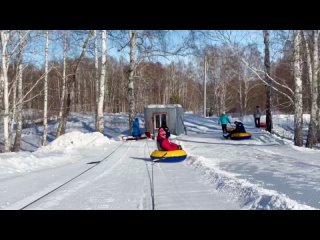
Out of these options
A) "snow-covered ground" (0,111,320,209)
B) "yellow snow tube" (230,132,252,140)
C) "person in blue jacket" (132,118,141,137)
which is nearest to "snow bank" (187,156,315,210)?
"snow-covered ground" (0,111,320,209)

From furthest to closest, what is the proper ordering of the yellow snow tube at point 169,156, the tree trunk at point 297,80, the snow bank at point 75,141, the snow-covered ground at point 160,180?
the snow bank at point 75,141 < the tree trunk at point 297,80 < the yellow snow tube at point 169,156 < the snow-covered ground at point 160,180

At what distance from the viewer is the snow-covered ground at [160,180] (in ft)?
18.6

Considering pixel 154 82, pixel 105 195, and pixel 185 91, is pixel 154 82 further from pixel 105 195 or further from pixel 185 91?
pixel 105 195

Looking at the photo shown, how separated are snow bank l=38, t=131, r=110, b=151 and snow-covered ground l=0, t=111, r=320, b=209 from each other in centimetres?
36

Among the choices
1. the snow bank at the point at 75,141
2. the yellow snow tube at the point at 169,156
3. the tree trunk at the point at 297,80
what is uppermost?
the tree trunk at the point at 297,80

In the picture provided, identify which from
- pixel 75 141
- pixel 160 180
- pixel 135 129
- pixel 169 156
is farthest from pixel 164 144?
pixel 135 129

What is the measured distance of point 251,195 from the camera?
5.87m

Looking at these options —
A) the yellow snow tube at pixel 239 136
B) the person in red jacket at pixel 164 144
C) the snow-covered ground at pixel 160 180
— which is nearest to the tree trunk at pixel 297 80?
the snow-covered ground at pixel 160 180

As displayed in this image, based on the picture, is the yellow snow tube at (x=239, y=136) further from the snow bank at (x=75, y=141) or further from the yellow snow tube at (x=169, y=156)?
the yellow snow tube at (x=169, y=156)

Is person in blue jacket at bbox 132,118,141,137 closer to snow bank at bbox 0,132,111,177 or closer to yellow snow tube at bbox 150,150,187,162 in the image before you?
snow bank at bbox 0,132,111,177

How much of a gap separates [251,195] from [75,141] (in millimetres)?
11899
